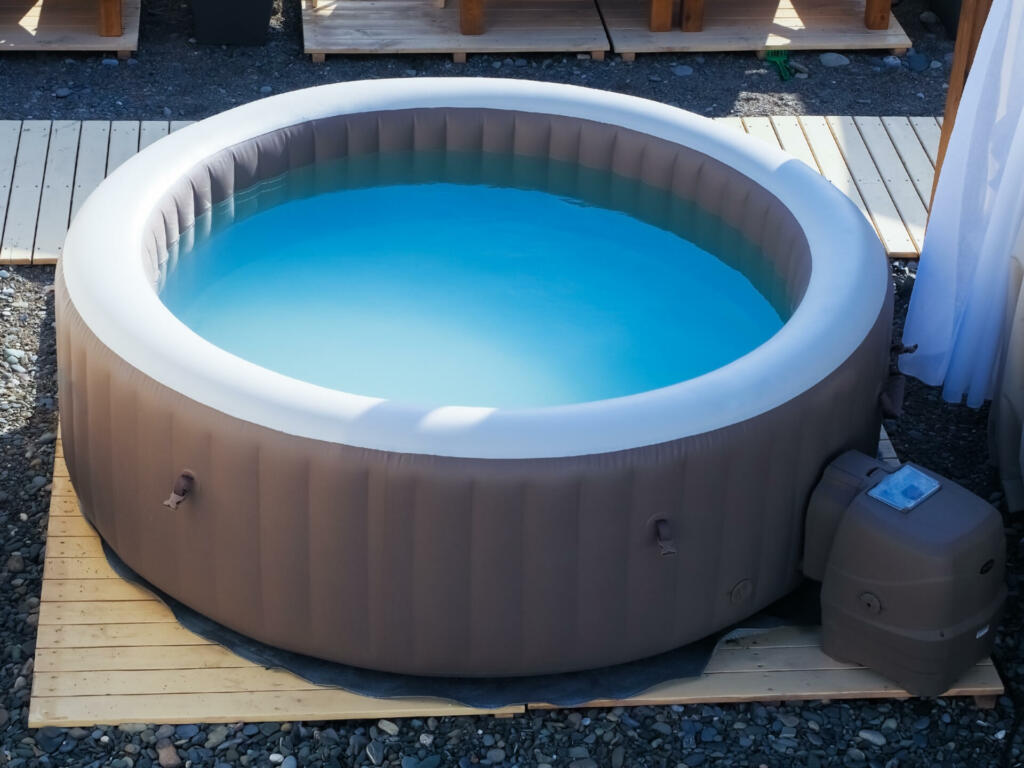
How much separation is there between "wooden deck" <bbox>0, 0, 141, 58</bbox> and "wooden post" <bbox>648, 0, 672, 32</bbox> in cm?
207

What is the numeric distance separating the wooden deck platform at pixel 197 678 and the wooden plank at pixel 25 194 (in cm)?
151

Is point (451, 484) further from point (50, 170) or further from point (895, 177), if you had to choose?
point (895, 177)

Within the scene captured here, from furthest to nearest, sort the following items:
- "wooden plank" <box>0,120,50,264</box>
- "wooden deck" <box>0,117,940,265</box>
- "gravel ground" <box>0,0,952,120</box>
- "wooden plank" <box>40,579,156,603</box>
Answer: "gravel ground" <box>0,0,952,120</box> → "wooden deck" <box>0,117,940,265</box> → "wooden plank" <box>0,120,50,264</box> → "wooden plank" <box>40,579,156,603</box>

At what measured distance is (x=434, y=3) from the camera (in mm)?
5926

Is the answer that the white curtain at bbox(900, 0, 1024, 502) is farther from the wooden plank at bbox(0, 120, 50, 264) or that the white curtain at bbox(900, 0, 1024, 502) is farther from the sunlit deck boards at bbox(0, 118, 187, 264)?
the wooden plank at bbox(0, 120, 50, 264)

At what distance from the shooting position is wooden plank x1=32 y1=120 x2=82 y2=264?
4.34 m

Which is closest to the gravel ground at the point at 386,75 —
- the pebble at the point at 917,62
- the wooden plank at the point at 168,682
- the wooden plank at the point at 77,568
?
the pebble at the point at 917,62

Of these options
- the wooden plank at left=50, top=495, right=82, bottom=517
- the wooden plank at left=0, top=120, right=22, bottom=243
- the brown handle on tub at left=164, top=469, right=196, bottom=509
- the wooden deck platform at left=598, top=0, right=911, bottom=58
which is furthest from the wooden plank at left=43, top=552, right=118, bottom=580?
the wooden deck platform at left=598, top=0, right=911, bottom=58

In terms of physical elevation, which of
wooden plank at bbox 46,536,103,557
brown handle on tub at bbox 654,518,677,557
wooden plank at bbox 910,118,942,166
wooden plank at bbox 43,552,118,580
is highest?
brown handle on tub at bbox 654,518,677,557

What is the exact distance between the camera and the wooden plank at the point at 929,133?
5012 mm

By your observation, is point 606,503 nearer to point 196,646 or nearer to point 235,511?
point 235,511

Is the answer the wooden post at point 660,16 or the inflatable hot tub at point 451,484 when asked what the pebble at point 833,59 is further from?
the inflatable hot tub at point 451,484

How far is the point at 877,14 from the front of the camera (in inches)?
227

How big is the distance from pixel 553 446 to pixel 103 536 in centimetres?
118
